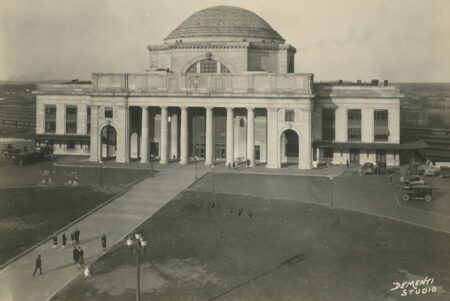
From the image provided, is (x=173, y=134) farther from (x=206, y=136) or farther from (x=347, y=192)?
(x=347, y=192)

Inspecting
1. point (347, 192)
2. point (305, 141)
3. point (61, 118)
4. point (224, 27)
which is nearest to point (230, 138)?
point (305, 141)

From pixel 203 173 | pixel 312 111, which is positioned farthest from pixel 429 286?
pixel 312 111

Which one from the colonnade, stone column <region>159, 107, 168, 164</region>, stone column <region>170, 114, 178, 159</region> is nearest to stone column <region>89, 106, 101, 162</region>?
the colonnade

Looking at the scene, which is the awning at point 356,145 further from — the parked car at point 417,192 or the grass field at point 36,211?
the grass field at point 36,211

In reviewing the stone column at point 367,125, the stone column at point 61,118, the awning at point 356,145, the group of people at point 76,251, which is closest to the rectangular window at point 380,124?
the stone column at point 367,125

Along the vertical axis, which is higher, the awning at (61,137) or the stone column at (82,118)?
the stone column at (82,118)

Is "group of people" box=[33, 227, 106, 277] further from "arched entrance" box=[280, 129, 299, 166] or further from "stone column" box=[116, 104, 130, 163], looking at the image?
"arched entrance" box=[280, 129, 299, 166]
